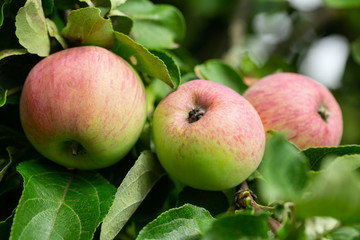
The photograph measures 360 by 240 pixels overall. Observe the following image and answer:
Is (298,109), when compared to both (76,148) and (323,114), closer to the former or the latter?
(323,114)

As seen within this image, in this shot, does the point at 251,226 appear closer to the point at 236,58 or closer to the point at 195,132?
the point at 195,132

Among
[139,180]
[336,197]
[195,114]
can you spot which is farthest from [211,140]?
[336,197]

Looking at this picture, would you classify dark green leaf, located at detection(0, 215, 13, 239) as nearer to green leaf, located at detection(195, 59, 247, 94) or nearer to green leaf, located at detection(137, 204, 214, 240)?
green leaf, located at detection(137, 204, 214, 240)

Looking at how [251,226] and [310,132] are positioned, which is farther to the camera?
[310,132]

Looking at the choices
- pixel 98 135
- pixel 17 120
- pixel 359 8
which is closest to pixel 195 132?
pixel 98 135

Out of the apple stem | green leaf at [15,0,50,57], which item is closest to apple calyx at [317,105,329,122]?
the apple stem

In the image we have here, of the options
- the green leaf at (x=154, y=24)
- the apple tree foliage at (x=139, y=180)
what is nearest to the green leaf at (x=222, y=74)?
the apple tree foliage at (x=139, y=180)

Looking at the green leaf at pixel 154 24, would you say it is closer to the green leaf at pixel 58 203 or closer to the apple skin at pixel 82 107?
the apple skin at pixel 82 107
